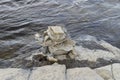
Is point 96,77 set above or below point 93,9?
above

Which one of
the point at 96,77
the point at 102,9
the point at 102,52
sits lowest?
the point at 102,9

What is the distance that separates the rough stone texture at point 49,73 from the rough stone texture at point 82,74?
107 mm

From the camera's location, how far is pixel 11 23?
6207 mm

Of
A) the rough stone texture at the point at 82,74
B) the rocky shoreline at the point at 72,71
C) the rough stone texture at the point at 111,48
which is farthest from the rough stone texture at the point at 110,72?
the rough stone texture at the point at 111,48

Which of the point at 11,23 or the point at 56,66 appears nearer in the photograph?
the point at 56,66

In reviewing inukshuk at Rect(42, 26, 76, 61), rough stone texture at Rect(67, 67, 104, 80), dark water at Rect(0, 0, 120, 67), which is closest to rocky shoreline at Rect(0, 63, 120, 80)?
rough stone texture at Rect(67, 67, 104, 80)

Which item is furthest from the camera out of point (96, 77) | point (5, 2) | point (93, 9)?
point (5, 2)

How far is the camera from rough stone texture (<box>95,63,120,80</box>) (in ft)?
12.2

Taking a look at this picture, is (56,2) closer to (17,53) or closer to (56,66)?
(17,53)

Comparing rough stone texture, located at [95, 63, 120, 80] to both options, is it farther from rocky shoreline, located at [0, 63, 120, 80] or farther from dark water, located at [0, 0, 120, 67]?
dark water, located at [0, 0, 120, 67]

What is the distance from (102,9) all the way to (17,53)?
325 centimetres

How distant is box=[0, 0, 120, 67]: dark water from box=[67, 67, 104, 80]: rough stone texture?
4.04ft

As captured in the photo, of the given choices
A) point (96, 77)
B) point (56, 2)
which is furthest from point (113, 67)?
point (56, 2)

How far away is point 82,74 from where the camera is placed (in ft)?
11.9
